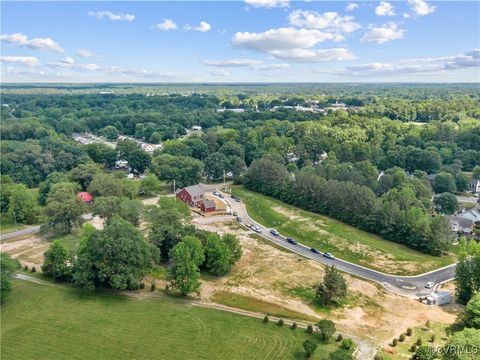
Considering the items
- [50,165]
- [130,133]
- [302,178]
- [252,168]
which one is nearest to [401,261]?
[302,178]

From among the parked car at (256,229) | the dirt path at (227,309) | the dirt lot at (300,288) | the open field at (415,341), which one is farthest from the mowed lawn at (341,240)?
the dirt path at (227,309)

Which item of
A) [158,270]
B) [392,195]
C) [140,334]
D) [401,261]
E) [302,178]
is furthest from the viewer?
[302,178]

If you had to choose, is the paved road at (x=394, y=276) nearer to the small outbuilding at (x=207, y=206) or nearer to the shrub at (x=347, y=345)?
the shrub at (x=347, y=345)

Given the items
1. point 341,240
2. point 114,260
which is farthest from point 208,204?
point 114,260

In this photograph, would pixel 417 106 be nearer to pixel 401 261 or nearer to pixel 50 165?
pixel 401 261

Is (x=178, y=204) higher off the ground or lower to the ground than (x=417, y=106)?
lower

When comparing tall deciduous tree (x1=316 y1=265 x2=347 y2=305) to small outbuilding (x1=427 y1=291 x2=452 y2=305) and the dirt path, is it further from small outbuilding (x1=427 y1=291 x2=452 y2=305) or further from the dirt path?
small outbuilding (x1=427 y1=291 x2=452 y2=305)
